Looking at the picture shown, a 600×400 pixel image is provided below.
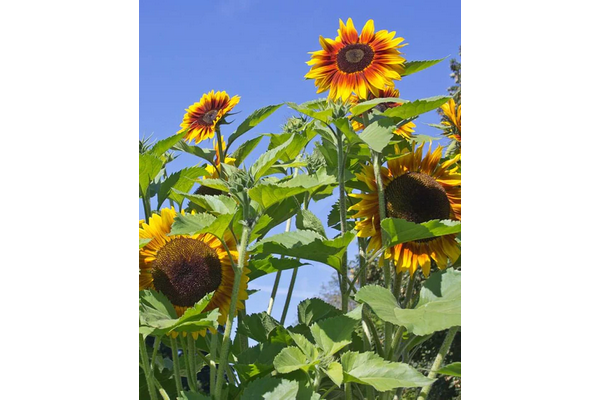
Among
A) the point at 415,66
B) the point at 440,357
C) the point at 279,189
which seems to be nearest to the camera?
the point at 279,189

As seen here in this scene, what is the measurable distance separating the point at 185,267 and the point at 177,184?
19 centimetres

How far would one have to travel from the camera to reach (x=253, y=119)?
0.96 metres

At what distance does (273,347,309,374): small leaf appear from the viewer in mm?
660

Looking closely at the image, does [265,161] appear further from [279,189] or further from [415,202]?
[415,202]

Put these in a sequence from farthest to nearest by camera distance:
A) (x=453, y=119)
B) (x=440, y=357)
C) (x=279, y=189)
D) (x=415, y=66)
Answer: (x=453, y=119)
(x=415, y=66)
(x=440, y=357)
(x=279, y=189)

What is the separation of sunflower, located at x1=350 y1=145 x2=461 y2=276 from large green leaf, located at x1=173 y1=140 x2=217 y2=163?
29 centimetres

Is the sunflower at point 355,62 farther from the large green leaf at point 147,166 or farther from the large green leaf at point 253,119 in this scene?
the large green leaf at point 147,166

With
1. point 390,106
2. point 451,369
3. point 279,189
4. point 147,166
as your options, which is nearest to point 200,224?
point 279,189

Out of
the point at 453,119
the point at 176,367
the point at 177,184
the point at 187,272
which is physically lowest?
the point at 176,367

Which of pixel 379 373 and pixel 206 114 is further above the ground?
pixel 206 114

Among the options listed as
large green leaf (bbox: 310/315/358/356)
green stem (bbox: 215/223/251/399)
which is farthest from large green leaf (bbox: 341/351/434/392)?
green stem (bbox: 215/223/251/399)

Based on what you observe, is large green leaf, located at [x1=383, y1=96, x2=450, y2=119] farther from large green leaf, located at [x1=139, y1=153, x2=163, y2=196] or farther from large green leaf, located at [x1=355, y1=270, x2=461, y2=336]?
large green leaf, located at [x1=139, y1=153, x2=163, y2=196]
